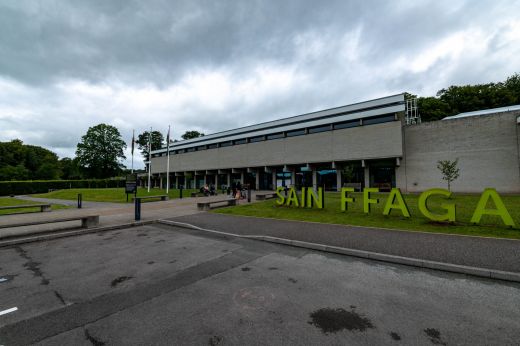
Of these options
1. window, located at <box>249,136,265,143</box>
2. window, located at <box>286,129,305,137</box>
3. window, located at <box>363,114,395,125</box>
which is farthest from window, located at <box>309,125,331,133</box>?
window, located at <box>249,136,265,143</box>

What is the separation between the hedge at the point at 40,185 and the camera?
36.6 m

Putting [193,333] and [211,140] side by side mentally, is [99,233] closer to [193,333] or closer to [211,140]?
[193,333]

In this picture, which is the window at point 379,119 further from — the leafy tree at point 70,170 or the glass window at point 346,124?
the leafy tree at point 70,170

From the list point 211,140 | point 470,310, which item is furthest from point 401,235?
point 211,140

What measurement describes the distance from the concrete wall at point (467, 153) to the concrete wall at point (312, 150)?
7.68ft

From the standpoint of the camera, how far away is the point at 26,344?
8.84 ft

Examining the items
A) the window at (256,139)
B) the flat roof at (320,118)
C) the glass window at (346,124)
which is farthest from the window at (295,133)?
the glass window at (346,124)

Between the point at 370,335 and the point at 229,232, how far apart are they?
244 inches

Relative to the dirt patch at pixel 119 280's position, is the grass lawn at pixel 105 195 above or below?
above

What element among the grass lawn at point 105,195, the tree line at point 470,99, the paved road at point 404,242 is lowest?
the paved road at point 404,242

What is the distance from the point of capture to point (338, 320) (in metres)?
3.05

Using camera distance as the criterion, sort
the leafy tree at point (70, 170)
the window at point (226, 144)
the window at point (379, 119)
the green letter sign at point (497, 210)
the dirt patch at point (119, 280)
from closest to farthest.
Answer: the dirt patch at point (119, 280)
the green letter sign at point (497, 210)
the window at point (379, 119)
the window at point (226, 144)
the leafy tree at point (70, 170)

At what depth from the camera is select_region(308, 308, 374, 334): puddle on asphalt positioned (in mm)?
2881

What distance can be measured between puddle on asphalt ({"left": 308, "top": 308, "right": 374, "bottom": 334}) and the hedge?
5279cm
